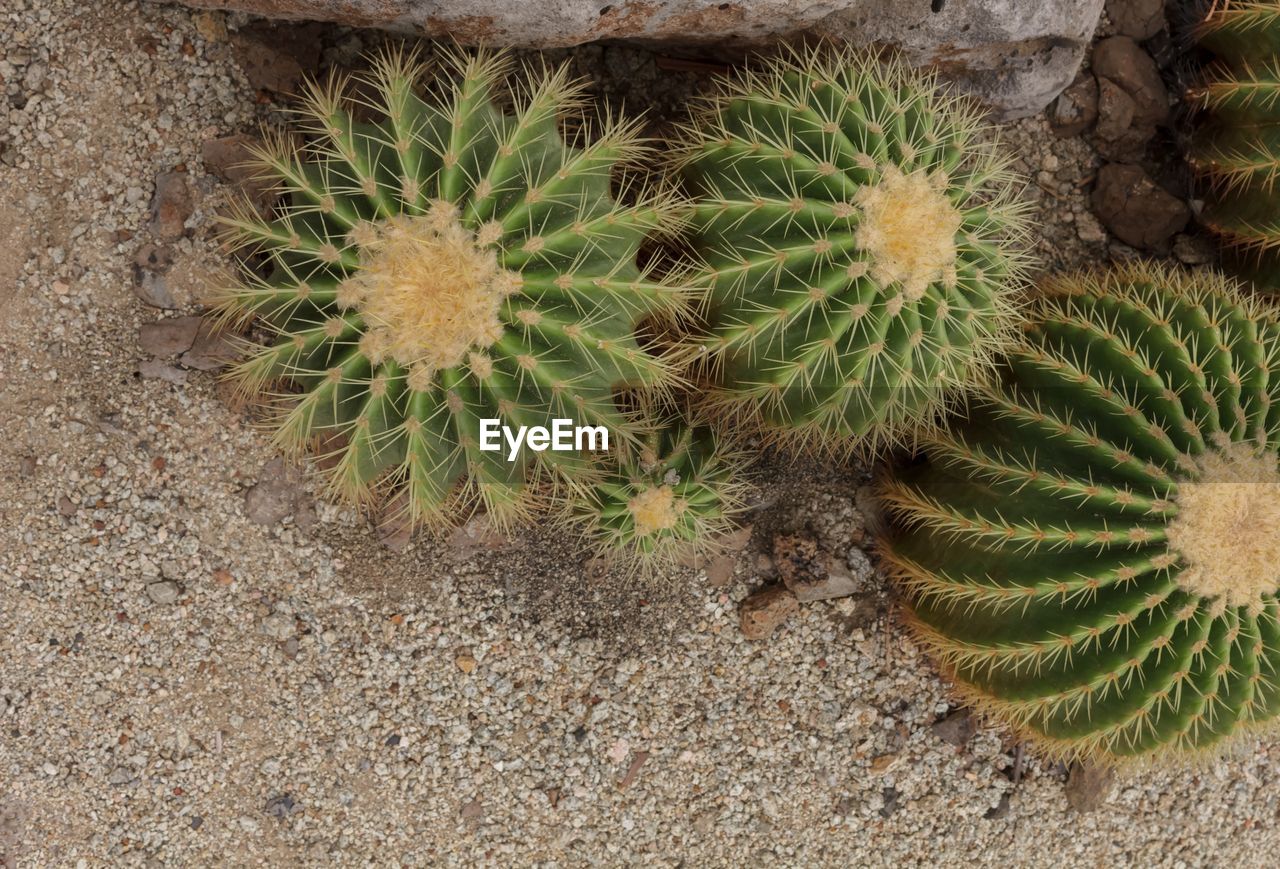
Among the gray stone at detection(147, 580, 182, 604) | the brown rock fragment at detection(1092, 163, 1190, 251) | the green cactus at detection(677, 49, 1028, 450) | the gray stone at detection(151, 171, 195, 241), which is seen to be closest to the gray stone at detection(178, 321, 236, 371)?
the gray stone at detection(151, 171, 195, 241)

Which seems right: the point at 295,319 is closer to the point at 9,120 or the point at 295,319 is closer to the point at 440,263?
the point at 440,263

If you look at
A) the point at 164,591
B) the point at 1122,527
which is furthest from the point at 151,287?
the point at 1122,527

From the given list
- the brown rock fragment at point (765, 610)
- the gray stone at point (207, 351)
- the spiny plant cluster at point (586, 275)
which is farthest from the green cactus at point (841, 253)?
the gray stone at point (207, 351)

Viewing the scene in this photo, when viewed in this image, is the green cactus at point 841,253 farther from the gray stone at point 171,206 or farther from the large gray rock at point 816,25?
the gray stone at point 171,206

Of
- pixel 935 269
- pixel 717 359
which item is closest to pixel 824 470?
pixel 717 359

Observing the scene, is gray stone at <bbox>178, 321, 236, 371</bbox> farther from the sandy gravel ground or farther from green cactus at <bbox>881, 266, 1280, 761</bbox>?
green cactus at <bbox>881, 266, 1280, 761</bbox>

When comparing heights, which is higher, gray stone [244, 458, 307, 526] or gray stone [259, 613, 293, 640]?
gray stone [244, 458, 307, 526]
